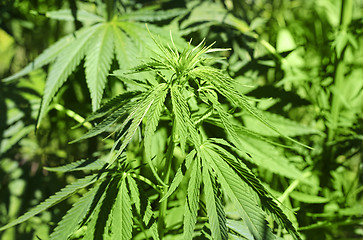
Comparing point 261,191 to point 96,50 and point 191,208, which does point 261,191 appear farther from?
point 96,50

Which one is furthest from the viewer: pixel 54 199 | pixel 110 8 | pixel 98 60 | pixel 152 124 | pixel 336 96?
pixel 336 96

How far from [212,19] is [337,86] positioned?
414mm

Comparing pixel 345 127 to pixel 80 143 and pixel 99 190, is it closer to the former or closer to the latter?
pixel 99 190

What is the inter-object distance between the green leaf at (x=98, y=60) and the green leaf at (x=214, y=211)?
0.91 ft

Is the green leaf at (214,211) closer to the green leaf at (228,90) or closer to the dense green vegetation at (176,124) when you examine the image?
the dense green vegetation at (176,124)

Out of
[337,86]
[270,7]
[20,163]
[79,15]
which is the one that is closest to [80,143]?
[20,163]

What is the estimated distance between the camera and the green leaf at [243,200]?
45 centimetres

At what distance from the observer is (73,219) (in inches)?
20.8

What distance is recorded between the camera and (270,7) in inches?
63.4

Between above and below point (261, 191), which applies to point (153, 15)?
above

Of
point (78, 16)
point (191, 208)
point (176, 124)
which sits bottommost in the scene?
point (191, 208)

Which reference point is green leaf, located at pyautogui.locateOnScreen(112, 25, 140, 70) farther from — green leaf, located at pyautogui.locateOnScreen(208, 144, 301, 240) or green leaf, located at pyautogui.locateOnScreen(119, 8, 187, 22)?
green leaf, located at pyautogui.locateOnScreen(208, 144, 301, 240)

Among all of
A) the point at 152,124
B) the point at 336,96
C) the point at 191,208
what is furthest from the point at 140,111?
the point at 336,96

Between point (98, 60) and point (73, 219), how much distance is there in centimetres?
34
